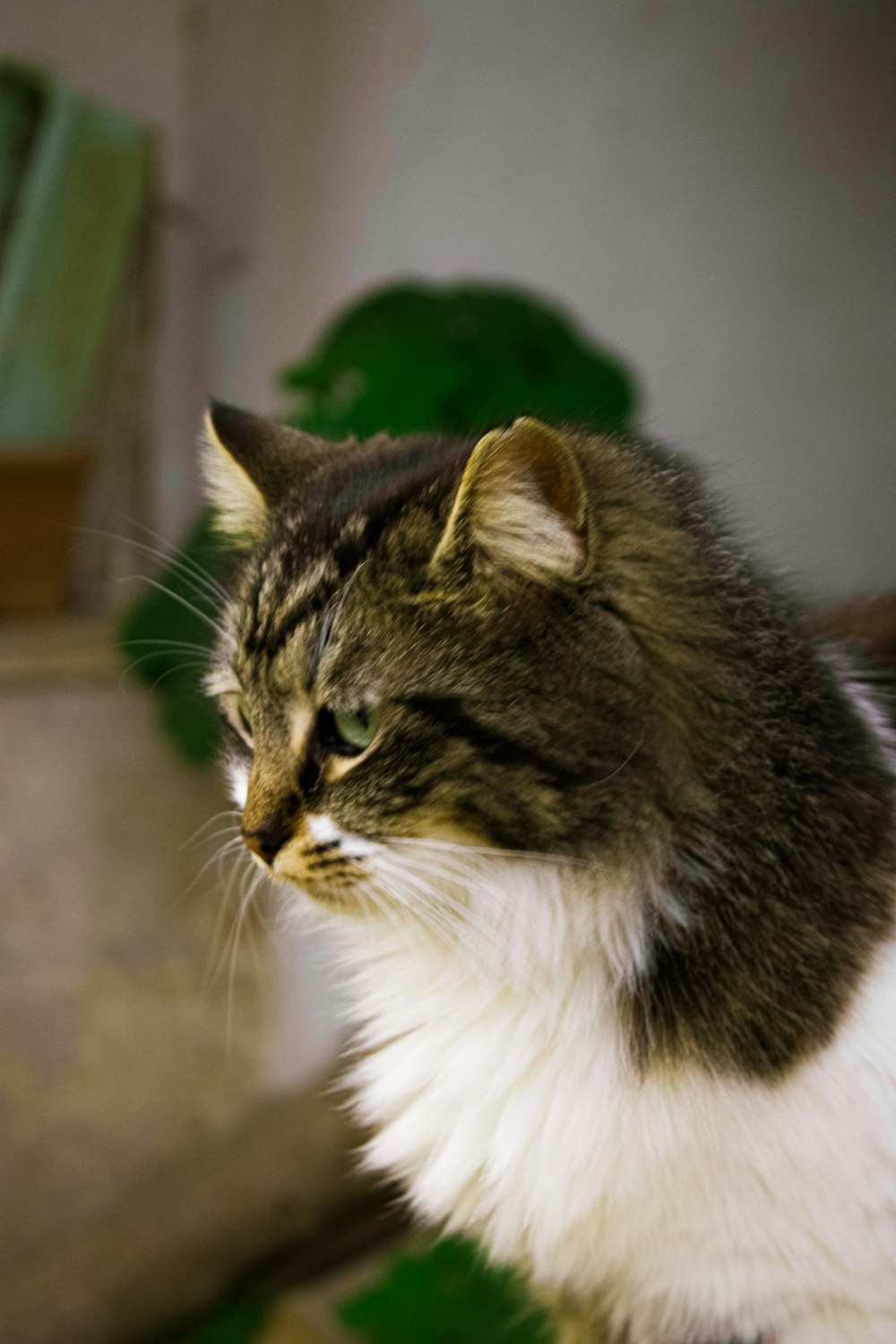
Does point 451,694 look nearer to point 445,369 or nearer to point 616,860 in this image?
point 616,860

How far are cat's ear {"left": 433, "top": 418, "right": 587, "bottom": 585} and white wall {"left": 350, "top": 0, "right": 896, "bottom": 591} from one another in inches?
19.8

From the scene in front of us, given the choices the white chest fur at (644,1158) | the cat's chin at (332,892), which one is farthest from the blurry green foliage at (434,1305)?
the cat's chin at (332,892)

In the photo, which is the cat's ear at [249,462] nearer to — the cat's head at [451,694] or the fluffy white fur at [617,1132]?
the cat's head at [451,694]

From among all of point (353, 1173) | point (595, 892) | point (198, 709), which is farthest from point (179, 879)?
point (595, 892)

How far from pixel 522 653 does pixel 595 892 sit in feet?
0.53

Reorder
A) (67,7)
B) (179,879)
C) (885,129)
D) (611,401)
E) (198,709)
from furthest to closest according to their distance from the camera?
(67,7) → (179,879) → (198,709) → (611,401) → (885,129)

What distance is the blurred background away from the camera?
58.0 inches

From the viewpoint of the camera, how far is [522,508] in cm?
68

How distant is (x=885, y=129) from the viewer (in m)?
1.33

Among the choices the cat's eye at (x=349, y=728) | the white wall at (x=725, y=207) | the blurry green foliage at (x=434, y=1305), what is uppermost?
the white wall at (x=725, y=207)

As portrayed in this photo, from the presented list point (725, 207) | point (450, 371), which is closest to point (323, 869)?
point (450, 371)

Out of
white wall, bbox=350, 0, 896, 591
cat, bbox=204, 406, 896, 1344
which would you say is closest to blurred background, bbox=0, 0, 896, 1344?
white wall, bbox=350, 0, 896, 591

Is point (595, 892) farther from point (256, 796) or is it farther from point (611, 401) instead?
point (611, 401)

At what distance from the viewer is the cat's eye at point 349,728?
2.44ft
